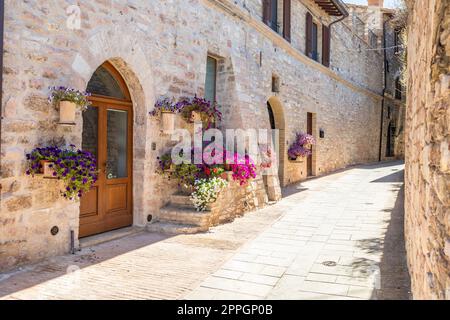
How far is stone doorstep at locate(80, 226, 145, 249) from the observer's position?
16.2 feet

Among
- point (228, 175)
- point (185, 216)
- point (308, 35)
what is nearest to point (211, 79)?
point (228, 175)

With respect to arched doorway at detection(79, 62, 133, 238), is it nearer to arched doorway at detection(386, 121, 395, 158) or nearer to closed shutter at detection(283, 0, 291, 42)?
closed shutter at detection(283, 0, 291, 42)

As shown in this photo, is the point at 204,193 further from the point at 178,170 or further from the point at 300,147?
the point at 300,147

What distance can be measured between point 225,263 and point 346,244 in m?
1.85

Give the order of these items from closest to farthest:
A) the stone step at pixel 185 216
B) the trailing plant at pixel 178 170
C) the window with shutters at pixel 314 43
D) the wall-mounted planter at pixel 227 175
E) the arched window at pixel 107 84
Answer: the arched window at pixel 107 84 < the stone step at pixel 185 216 < the trailing plant at pixel 178 170 < the wall-mounted planter at pixel 227 175 < the window with shutters at pixel 314 43

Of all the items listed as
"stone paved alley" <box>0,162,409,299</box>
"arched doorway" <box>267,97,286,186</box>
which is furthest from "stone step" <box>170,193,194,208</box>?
"arched doorway" <box>267,97,286,186</box>

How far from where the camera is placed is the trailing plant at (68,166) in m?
4.10

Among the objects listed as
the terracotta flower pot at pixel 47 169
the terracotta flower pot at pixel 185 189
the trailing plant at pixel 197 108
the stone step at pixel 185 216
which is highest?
the trailing plant at pixel 197 108

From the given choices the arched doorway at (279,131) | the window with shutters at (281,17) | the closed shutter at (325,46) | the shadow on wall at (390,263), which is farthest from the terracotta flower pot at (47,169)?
the closed shutter at (325,46)

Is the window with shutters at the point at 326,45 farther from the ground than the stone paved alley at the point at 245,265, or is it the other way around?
the window with shutters at the point at 326,45

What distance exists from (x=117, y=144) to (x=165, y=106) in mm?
962

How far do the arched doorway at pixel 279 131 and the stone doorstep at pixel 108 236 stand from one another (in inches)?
236

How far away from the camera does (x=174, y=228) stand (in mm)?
5770

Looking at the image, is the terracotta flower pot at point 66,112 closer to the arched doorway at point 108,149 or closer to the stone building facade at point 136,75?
the stone building facade at point 136,75
